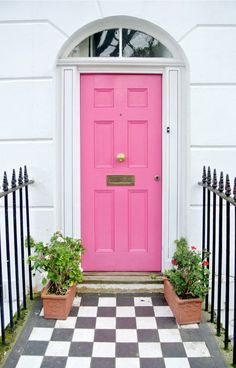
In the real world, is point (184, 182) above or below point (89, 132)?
below

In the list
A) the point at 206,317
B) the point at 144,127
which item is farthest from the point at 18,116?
the point at 206,317

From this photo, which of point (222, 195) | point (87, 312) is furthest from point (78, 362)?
point (222, 195)

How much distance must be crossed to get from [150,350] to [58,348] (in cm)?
66

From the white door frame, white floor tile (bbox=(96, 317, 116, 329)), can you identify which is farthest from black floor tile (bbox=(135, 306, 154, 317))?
the white door frame

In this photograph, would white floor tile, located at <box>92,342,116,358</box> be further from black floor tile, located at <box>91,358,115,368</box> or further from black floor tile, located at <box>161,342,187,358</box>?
black floor tile, located at <box>161,342,187,358</box>

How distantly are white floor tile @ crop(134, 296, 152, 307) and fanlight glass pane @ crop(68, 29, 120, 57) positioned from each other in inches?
92.9

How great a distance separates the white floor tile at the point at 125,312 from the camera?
128 inches

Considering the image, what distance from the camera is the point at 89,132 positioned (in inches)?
152

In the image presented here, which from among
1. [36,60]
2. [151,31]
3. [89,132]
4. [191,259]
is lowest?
[191,259]

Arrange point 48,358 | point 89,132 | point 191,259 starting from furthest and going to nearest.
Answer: point 89,132, point 191,259, point 48,358

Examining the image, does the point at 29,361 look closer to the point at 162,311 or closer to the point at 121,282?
the point at 162,311

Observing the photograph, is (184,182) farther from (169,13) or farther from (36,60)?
(36,60)

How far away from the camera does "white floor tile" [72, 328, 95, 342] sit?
287 centimetres

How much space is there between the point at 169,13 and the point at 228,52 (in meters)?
0.66
